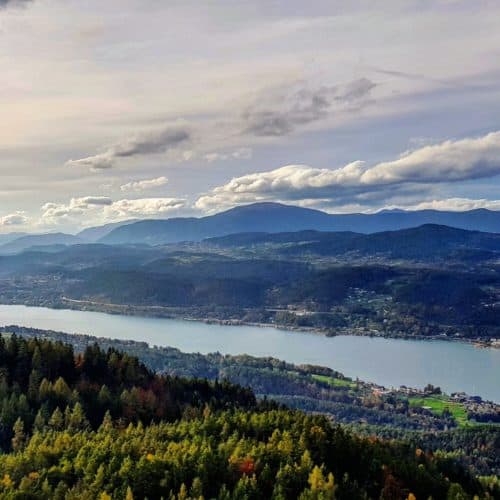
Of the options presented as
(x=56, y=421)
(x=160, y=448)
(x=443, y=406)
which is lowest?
(x=443, y=406)

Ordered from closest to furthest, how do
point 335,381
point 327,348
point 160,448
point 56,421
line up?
point 160,448 < point 56,421 < point 335,381 < point 327,348

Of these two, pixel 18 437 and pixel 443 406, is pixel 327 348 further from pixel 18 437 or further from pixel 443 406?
pixel 18 437

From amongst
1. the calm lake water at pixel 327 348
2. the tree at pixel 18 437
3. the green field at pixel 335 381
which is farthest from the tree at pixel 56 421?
the calm lake water at pixel 327 348

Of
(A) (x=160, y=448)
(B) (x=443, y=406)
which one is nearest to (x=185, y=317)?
(B) (x=443, y=406)

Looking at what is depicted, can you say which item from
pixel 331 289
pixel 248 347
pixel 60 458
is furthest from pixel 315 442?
pixel 331 289

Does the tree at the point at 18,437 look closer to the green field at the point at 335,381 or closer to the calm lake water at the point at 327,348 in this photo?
the green field at the point at 335,381

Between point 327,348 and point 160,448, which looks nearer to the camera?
point 160,448
